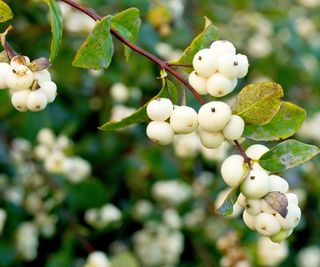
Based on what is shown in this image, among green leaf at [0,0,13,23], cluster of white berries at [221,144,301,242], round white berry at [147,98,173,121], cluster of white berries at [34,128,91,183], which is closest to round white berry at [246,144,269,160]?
cluster of white berries at [221,144,301,242]

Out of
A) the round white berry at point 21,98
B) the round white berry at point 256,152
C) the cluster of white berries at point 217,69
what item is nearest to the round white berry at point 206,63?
the cluster of white berries at point 217,69

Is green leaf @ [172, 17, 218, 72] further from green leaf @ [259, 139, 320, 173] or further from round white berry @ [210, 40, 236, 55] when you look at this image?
green leaf @ [259, 139, 320, 173]

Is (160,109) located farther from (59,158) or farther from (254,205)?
(59,158)

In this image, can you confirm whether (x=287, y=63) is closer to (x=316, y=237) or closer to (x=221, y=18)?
(x=221, y=18)

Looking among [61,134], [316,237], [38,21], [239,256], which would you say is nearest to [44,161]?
[61,134]

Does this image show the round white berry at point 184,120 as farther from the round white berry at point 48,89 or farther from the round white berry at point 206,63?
the round white berry at point 48,89

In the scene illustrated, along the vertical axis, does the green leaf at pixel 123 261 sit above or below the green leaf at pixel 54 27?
below

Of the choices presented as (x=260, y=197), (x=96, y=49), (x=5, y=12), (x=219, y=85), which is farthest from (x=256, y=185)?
(x=5, y=12)
